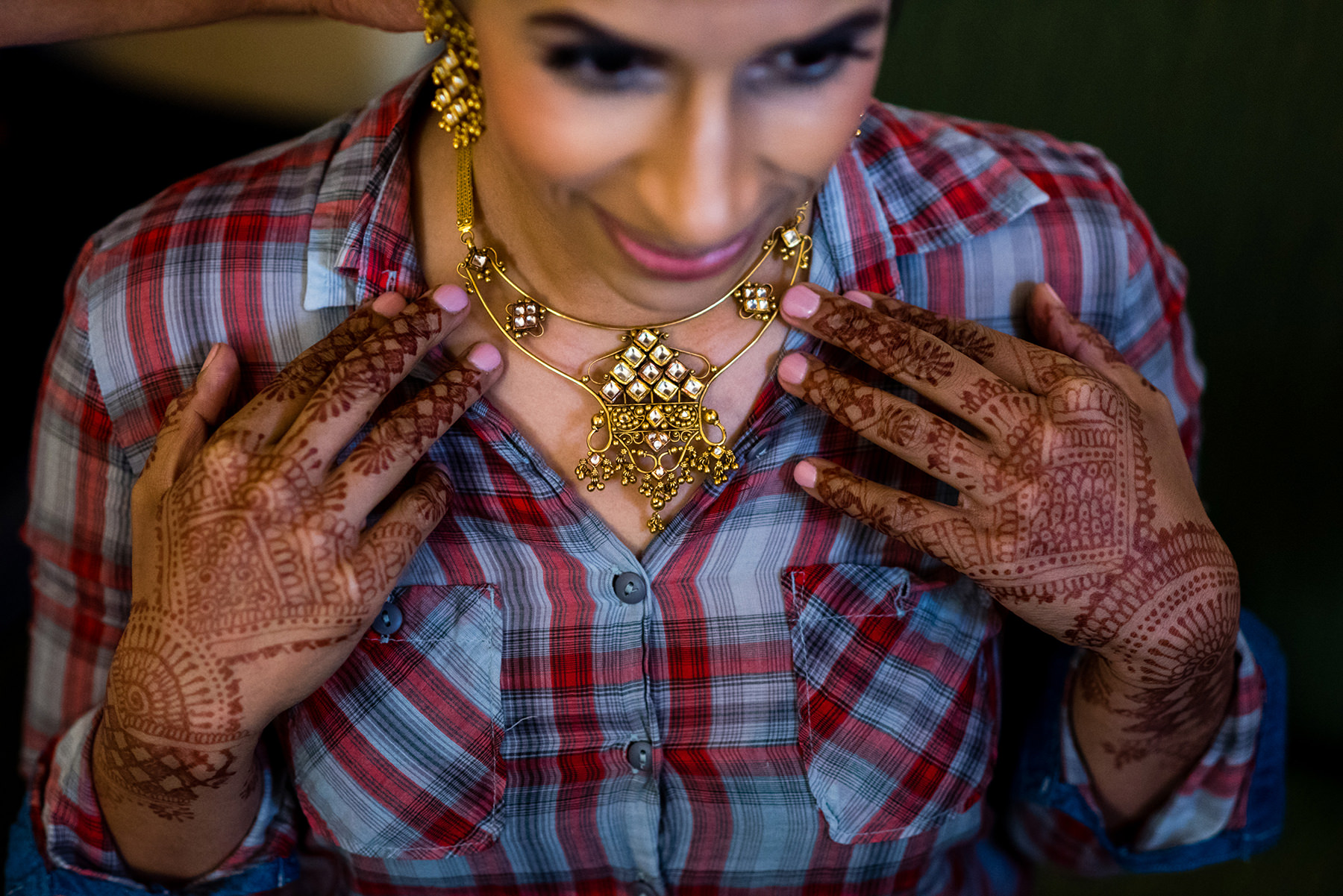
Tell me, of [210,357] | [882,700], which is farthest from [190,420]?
[882,700]

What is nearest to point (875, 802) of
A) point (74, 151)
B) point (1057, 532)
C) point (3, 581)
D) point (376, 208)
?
point (1057, 532)

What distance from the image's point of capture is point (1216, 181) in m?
1.32

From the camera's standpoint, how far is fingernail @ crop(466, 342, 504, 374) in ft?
2.75

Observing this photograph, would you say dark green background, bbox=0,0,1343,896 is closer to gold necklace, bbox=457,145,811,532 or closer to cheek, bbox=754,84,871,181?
gold necklace, bbox=457,145,811,532

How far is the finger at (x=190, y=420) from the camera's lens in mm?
797

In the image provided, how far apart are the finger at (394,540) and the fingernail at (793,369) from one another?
0.30 m

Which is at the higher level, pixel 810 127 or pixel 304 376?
pixel 810 127

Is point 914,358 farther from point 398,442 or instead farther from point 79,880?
point 79,880

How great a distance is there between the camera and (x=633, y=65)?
0.62m

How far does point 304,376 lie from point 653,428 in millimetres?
285

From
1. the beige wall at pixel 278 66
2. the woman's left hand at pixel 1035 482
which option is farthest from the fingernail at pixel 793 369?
the beige wall at pixel 278 66

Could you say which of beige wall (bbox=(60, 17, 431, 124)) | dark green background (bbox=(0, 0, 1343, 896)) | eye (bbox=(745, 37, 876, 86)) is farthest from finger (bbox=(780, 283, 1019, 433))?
beige wall (bbox=(60, 17, 431, 124))

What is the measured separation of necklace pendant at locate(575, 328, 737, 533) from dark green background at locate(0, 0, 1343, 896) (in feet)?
2.52

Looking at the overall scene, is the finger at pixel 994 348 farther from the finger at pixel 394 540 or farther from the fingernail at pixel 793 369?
the finger at pixel 394 540
